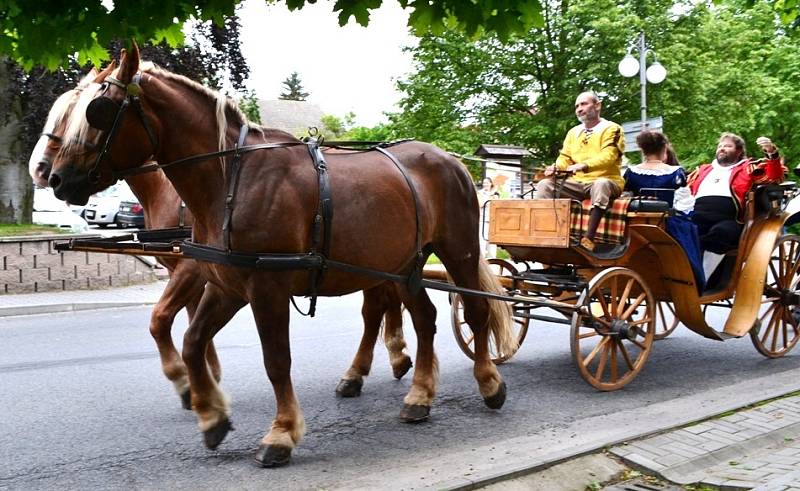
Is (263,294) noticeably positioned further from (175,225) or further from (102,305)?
(102,305)

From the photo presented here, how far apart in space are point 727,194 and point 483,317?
9.73 ft

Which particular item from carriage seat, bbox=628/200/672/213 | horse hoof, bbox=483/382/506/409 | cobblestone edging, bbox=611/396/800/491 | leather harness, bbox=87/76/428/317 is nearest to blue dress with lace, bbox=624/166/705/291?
carriage seat, bbox=628/200/672/213

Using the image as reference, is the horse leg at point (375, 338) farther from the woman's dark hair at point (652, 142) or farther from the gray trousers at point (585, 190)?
the woman's dark hair at point (652, 142)

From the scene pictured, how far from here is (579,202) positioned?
6227 millimetres

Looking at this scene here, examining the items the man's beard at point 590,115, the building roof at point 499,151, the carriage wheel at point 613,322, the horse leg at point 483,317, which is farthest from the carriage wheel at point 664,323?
the building roof at point 499,151

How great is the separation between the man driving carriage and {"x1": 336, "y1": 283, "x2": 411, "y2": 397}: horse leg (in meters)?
1.62

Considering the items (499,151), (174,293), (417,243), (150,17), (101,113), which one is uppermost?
(499,151)

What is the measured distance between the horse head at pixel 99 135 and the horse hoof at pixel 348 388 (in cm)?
243

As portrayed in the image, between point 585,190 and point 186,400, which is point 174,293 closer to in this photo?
point 186,400

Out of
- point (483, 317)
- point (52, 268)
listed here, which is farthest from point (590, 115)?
point (52, 268)

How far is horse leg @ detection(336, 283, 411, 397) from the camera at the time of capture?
19.0ft

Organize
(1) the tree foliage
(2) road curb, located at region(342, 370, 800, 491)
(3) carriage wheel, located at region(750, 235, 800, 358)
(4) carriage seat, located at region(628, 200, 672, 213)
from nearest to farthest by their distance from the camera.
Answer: (2) road curb, located at region(342, 370, 800, 491) → (4) carriage seat, located at region(628, 200, 672, 213) → (3) carriage wheel, located at region(750, 235, 800, 358) → (1) the tree foliage

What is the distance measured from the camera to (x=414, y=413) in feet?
16.9

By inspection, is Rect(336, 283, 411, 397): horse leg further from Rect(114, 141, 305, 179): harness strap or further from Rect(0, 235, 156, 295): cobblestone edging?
Rect(0, 235, 156, 295): cobblestone edging
